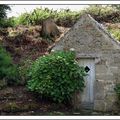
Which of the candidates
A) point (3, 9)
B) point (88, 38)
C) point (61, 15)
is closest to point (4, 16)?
point (3, 9)

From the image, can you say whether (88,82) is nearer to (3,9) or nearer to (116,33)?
(116,33)

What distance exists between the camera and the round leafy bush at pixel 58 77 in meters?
16.3

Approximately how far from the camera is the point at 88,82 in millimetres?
17266

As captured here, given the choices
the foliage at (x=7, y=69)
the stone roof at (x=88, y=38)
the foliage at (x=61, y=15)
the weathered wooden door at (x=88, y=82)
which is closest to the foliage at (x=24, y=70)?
the foliage at (x=7, y=69)

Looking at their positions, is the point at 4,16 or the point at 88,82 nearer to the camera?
the point at 88,82

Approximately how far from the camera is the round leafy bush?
53.6ft

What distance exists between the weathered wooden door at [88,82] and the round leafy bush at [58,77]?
44 centimetres

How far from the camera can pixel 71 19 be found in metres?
Answer: 24.9

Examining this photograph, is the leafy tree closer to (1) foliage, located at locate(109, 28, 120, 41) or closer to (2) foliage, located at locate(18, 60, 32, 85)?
(2) foliage, located at locate(18, 60, 32, 85)

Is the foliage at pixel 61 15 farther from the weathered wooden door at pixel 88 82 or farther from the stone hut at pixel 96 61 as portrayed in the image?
the weathered wooden door at pixel 88 82

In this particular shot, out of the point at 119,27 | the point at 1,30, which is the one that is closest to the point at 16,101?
the point at 1,30

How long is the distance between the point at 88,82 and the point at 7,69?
3.17 metres

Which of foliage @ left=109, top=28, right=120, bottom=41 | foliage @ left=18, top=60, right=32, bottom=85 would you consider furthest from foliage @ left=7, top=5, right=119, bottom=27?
foliage @ left=18, top=60, right=32, bottom=85

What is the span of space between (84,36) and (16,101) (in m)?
3.46
